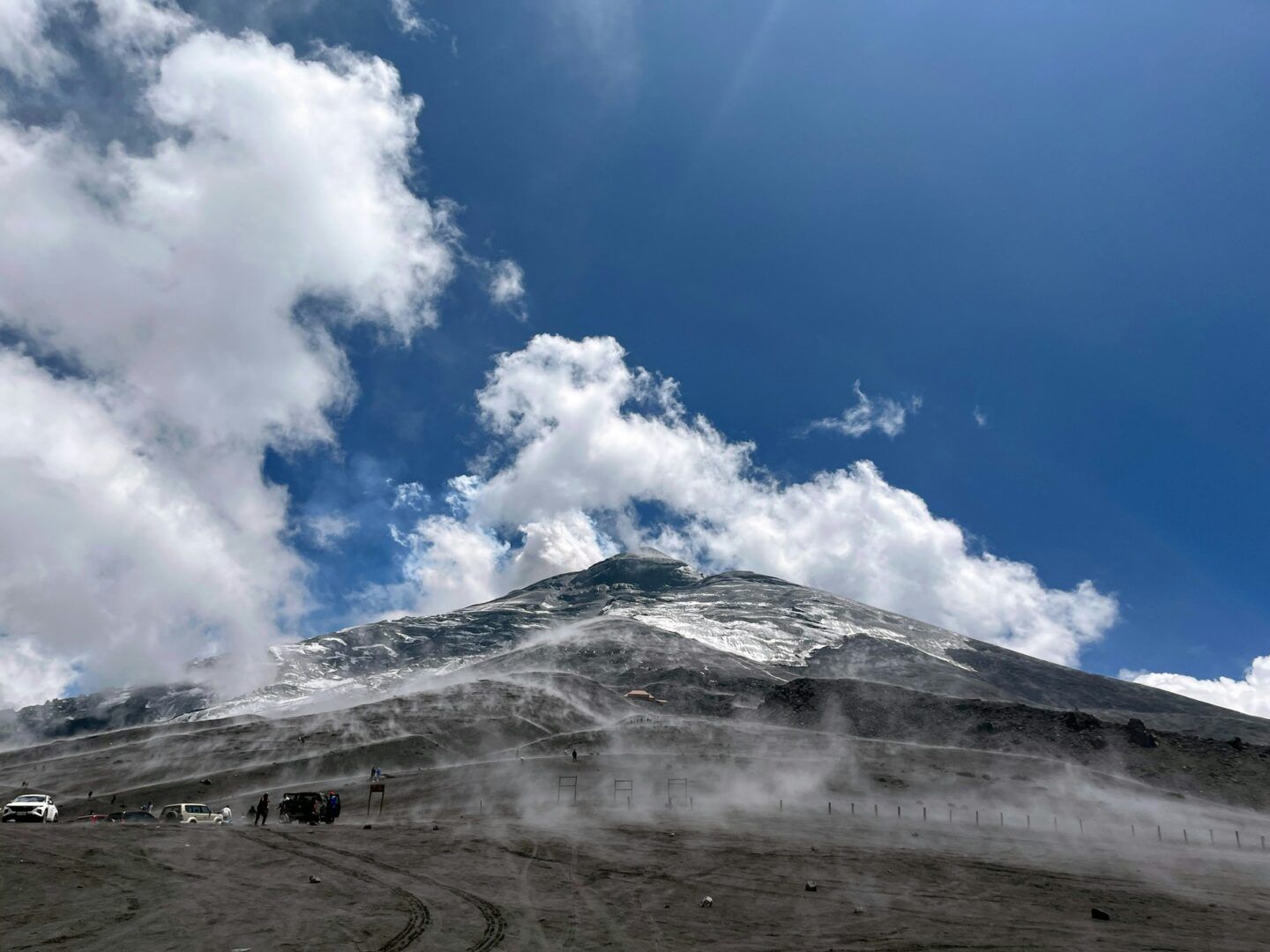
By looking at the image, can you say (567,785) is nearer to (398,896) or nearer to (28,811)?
(28,811)

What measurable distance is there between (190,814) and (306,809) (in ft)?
21.0

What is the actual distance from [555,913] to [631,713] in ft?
236

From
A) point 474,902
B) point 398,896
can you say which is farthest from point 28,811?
point 474,902

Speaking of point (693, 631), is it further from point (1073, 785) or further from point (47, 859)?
point (47, 859)

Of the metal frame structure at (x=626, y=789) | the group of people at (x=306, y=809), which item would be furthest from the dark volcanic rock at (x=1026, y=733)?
the group of people at (x=306, y=809)

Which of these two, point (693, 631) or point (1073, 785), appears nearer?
point (1073, 785)

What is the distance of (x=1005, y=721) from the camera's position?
87.2 meters

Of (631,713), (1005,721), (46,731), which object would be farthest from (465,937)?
(46,731)

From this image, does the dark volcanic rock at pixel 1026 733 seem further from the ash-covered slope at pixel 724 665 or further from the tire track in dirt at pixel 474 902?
the tire track in dirt at pixel 474 902

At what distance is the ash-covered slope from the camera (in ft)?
379

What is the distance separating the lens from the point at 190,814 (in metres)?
44.9

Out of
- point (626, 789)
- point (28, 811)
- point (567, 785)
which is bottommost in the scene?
point (28, 811)

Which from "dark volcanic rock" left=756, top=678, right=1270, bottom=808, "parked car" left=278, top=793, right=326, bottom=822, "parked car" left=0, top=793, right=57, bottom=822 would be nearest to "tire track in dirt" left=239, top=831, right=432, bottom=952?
"parked car" left=278, top=793, right=326, bottom=822

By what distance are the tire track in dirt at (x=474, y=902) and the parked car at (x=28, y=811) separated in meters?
19.4
